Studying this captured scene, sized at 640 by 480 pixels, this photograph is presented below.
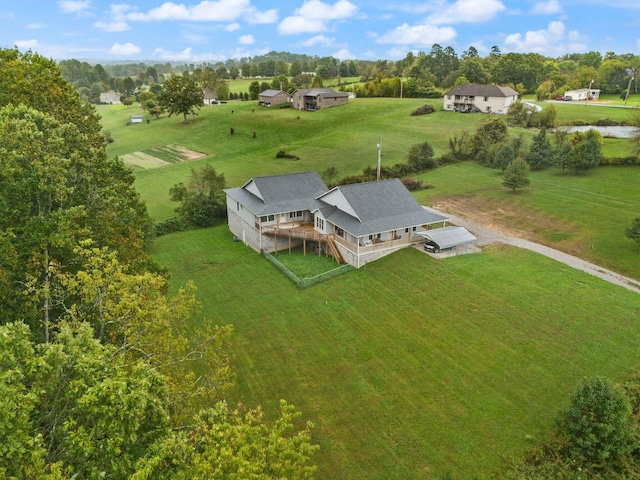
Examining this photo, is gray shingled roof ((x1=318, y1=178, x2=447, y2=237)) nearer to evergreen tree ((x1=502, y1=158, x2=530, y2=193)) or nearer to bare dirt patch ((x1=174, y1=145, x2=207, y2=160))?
evergreen tree ((x1=502, y1=158, x2=530, y2=193))

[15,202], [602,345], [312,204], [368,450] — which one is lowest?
[368,450]

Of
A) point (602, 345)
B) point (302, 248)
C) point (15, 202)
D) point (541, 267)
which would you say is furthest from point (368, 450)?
point (302, 248)

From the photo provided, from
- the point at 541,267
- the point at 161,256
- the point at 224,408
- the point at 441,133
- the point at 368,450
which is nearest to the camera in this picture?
the point at 224,408

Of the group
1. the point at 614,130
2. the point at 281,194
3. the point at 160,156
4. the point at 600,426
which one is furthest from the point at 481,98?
the point at 600,426

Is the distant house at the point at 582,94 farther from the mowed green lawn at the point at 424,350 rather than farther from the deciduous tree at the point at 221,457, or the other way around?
the deciduous tree at the point at 221,457

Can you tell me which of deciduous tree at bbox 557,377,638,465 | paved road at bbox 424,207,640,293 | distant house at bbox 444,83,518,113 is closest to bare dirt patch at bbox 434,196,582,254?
paved road at bbox 424,207,640,293

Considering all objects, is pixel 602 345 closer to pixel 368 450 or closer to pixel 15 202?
pixel 368 450

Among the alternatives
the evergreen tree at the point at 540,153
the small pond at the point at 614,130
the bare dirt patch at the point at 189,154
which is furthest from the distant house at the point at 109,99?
the small pond at the point at 614,130

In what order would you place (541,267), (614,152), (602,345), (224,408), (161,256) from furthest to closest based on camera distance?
(614,152), (161,256), (541,267), (602,345), (224,408)
